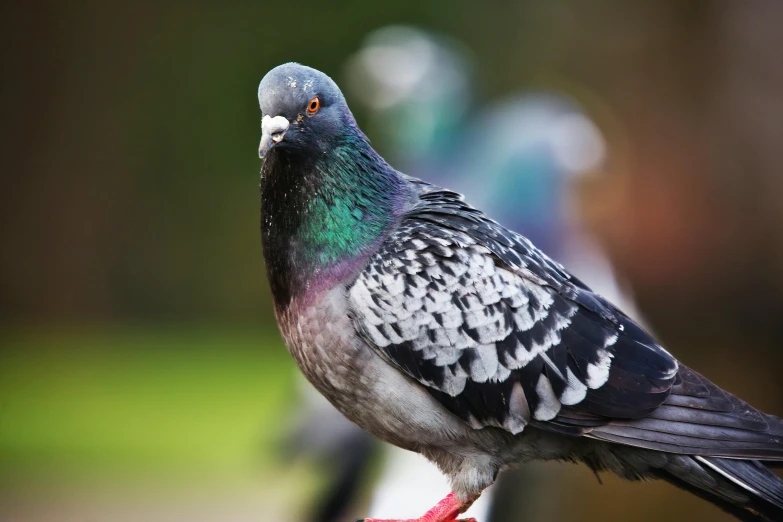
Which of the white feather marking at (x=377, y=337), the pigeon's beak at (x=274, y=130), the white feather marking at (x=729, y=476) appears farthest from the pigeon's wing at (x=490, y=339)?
the pigeon's beak at (x=274, y=130)

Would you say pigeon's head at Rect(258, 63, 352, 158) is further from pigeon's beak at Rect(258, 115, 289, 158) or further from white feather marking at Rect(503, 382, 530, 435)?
white feather marking at Rect(503, 382, 530, 435)

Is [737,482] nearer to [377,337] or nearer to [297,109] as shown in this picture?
[377,337]

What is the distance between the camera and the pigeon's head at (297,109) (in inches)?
98.7

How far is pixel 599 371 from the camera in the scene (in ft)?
8.51

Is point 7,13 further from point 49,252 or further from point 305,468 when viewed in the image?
point 305,468

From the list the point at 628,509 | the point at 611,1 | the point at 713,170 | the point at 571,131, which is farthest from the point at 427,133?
the point at 628,509

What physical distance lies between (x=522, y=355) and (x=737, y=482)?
733mm

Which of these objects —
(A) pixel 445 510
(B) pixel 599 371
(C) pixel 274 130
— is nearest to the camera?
(C) pixel 274 130

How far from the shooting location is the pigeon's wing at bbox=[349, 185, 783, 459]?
2.53 meters

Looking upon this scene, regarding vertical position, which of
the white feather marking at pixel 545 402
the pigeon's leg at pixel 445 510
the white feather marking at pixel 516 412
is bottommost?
the pigeon's leg at pixel 445 510

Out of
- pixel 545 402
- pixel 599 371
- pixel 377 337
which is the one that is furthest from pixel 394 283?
pixel 599 371

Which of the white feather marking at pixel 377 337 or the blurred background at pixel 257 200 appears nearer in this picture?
the white feather marking at pixel 377 337

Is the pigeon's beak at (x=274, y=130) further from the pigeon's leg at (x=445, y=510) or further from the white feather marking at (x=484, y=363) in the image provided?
the pigeon's leg at (x=445, y=510)

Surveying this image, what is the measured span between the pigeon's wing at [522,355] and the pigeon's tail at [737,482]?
0.07 m
